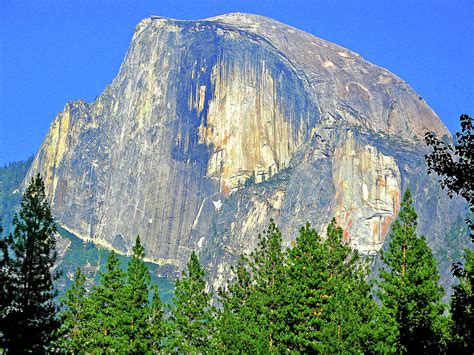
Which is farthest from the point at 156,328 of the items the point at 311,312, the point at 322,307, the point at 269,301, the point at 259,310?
the point at 322,307

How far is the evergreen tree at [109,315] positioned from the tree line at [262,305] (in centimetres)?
11

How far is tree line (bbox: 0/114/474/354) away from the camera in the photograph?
237 feet

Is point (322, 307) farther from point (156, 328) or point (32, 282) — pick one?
point (32, 282)

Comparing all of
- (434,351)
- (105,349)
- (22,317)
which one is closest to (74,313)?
(105,349)

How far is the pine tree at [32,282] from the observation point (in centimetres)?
7044

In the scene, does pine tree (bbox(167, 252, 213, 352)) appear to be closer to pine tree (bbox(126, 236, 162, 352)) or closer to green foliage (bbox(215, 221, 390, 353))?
green foliage (bbox(215, 221, 390, 353))

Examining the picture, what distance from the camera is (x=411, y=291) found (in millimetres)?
78500

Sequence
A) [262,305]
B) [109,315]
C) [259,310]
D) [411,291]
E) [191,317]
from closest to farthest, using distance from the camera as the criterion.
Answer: [411,291], [262,305], [109,315], [259,310], [191,317]

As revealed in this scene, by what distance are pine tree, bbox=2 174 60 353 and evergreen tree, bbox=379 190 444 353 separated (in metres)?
25.0

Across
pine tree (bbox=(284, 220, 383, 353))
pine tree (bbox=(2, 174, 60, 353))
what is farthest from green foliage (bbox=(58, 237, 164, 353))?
pine tree (bbox=(2, 174, 60, 353))

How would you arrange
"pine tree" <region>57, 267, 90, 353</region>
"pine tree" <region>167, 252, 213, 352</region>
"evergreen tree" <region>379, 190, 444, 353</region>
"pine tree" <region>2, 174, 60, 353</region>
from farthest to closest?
"pine tree" <region>167, 252, 213, 352</region> < "pine tree" <region>57, 267, 90, 353</region> < "evergreen tree" <region>379, 190, 444, 353</region> < "pine tree" <region>2, 174, 60, 353</region>

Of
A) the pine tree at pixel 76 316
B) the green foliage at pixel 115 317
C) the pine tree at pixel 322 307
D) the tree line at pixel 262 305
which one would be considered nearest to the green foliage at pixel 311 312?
the pine tree at pixel 322 307

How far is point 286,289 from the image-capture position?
290 ft

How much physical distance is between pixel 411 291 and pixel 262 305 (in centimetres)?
2111
